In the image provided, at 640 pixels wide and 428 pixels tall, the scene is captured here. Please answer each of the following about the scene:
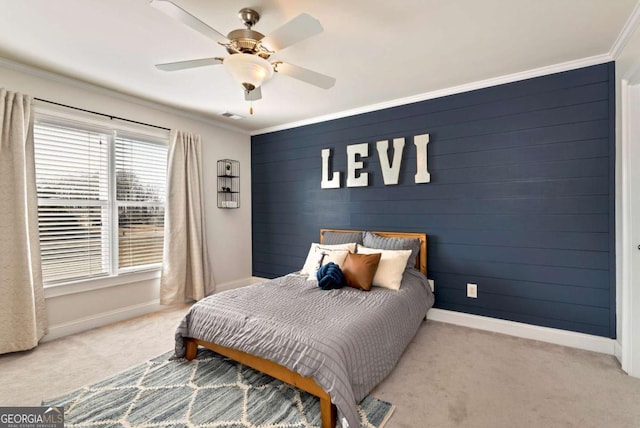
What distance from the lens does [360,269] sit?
2789mm

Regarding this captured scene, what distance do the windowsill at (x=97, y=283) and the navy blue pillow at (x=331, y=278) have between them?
222cm

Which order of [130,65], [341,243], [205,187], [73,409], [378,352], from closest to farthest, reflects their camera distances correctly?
[73,409] → [378,352] → [130,65] → [341,243] → [205,187]

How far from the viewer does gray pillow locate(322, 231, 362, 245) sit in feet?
11.8

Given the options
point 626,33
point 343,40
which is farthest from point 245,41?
point 626,33

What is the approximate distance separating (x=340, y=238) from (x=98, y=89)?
10.1 feet

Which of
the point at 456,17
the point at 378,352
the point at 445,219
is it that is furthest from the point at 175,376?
the point at 456,17

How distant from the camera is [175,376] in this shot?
2205 millimetres

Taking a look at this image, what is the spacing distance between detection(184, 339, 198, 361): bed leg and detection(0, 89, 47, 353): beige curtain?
57.2 inches

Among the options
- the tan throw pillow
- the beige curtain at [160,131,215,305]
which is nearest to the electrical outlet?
the tan throw pillow

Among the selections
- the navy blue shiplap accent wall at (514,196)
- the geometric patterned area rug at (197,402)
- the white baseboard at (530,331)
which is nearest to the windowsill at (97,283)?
the geometric patterned area rug at (197,402)

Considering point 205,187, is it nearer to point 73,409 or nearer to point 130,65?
point 130,65

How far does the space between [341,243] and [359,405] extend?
6.44 ft

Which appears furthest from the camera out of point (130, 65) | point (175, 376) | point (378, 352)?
point (130, 65)

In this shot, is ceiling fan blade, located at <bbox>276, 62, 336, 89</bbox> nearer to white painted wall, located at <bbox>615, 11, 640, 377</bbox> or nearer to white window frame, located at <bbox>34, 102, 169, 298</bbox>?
white painted wall, located at <bbox>615, 11, 640, 377</bbox>
